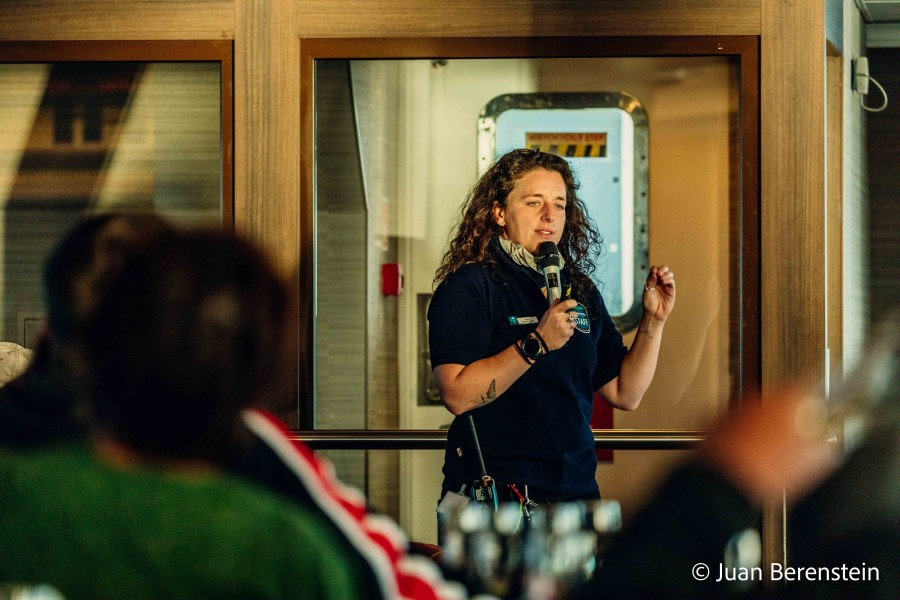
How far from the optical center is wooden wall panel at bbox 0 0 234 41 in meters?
3.44

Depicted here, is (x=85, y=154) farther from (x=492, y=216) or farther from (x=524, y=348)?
(x=524, y=348)

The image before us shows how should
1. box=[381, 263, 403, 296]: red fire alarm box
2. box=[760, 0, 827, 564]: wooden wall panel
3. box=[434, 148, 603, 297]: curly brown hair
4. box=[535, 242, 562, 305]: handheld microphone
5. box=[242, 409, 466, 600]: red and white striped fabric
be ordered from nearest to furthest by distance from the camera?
box=[242, 409, 466, 600]: red and white striped fabric < box=[535, 242, 562, 305]: handheld microphone < box=[434, 148, 603, 297]: curly brown hair < box=[760, 0, 827, 564]: wooden wall panel < box=[381, 263, 403, 296]: red fire alarm box

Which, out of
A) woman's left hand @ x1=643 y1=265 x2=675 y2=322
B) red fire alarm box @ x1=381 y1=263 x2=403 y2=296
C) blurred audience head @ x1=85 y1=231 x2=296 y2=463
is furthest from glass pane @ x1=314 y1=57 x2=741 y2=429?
blurred audience head @ x1=85 y1=231 x2=296 y2=463

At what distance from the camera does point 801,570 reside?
1083mm

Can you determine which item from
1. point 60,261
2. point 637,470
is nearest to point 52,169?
point 637,470

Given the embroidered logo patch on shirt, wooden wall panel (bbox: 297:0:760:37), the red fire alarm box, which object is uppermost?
wooden wall panel (bbox: 297:0:760:37)

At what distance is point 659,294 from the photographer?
280cm

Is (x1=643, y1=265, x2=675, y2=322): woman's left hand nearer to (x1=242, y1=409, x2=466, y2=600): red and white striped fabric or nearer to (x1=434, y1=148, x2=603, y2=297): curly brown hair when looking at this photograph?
(x1=434, y1=148, x2=603, y2=297): curly brown hair

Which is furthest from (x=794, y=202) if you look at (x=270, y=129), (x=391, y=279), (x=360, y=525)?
(x=360, y=525)

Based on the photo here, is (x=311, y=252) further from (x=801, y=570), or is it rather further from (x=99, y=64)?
(x=801, y=570)

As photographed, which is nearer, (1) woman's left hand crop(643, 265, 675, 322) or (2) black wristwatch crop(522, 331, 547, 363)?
(2) black wristwatch crop(522, 331, 547, 363)

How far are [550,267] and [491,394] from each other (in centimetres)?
35

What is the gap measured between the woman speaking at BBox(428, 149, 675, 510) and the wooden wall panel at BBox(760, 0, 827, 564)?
2.19 feet

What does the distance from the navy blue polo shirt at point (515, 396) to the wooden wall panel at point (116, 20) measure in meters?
1.40
